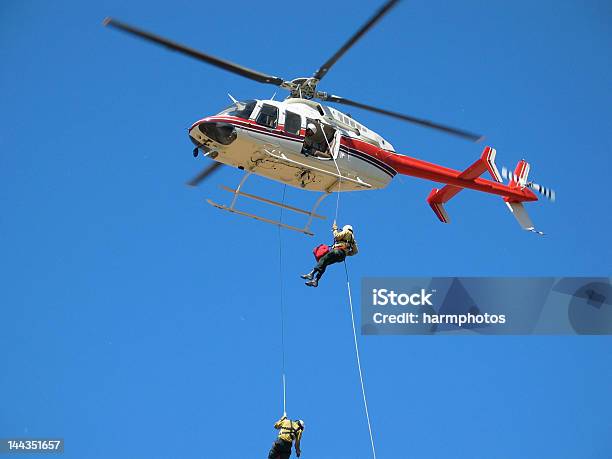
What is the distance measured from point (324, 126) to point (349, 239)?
7.46 ft

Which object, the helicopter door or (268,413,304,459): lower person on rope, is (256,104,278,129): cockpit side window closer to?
the helicopter door

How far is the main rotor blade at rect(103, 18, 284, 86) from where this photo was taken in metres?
15.4

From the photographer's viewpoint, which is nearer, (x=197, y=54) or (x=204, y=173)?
(x=197, y=54)

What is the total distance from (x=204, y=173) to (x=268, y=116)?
199 cm

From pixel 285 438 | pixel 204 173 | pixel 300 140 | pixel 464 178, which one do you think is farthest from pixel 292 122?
pixel 285 438

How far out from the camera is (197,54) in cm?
1579

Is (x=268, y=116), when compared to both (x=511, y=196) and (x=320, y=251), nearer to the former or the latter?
(x=320, y=251)

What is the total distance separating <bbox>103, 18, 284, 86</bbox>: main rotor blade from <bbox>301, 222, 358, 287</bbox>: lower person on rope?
2.90 meters

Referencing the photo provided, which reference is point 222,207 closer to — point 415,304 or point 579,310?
point 415,304

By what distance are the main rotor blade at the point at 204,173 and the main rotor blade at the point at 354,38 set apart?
230 cm

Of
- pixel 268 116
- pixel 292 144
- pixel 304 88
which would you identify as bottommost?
pixel 292 144

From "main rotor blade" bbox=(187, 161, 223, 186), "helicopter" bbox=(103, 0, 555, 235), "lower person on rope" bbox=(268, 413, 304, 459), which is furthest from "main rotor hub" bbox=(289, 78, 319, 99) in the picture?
"lower person on rope" bbox=(268, 413, 304, 459)

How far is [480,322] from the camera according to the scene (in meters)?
21.4

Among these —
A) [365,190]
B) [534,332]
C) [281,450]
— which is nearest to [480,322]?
[534,332]
